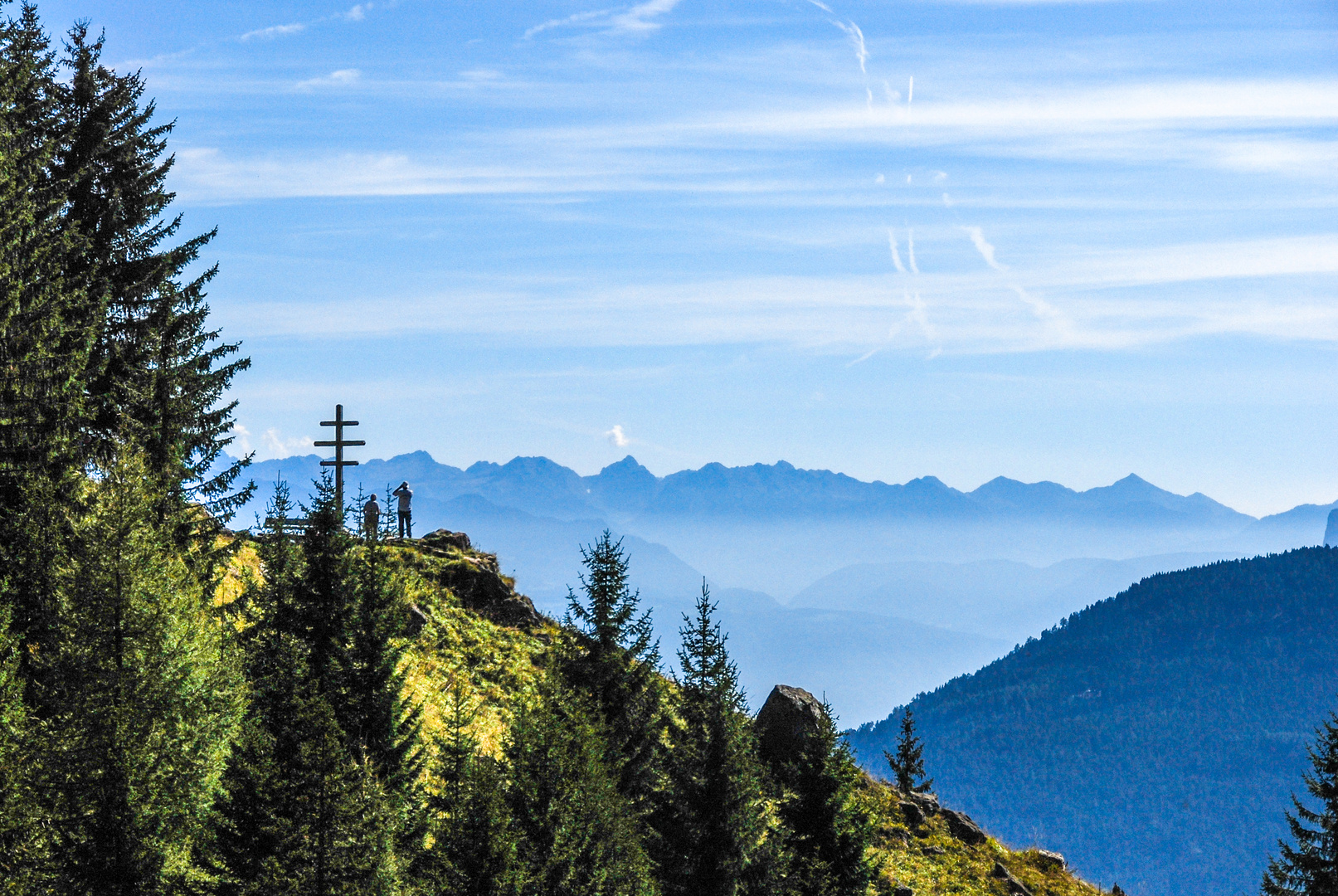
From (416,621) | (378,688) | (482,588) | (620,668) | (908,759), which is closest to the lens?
(378,688)

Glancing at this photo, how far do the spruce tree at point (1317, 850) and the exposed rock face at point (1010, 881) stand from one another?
9.35m

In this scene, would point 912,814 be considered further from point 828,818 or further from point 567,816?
point 567,816

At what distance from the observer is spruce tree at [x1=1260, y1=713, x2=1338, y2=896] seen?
40312 mm

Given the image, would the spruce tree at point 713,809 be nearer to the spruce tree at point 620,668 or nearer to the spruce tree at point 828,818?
the spruce tree at point 620,668

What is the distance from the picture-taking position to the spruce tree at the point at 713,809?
27.1 meters

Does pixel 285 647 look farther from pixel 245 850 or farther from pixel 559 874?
pixel 559 874

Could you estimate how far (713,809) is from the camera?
89.6 feet

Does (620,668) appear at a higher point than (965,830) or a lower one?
higher

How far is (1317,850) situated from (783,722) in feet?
70.5

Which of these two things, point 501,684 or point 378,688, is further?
point 501,684

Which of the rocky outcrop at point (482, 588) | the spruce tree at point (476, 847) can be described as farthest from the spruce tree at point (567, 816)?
the rocky outcrop at point (482, 588)

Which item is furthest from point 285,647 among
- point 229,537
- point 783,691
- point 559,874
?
point 229,537

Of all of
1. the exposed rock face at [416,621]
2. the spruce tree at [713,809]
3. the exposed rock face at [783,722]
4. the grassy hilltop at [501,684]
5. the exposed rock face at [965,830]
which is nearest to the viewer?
the spruce tree at [713,809]

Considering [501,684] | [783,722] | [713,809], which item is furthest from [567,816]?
[501,684]
